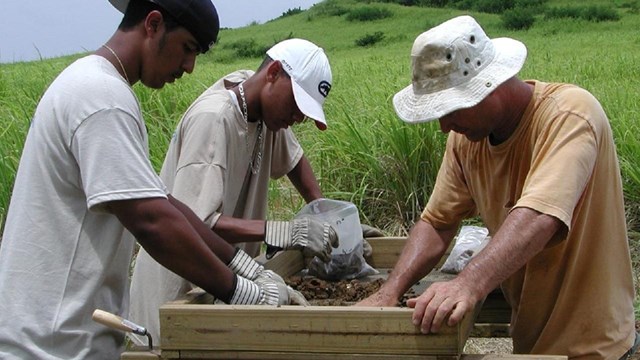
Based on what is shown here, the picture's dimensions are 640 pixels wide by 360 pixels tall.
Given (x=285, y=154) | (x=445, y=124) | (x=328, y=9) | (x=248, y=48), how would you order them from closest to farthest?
(x=445, y=124) < (x=285, y=154) < (x=248, y=48) < (x=328, y=9)

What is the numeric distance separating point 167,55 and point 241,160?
2.15ft

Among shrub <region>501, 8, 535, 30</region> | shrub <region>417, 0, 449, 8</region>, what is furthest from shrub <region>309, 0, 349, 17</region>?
shrub <region>501, 8, 535, 30</region>

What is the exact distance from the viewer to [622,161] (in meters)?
4.86

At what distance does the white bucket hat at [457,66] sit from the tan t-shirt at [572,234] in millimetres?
129

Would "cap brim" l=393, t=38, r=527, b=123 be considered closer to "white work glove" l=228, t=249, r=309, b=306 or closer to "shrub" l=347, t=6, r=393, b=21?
"white work glove" l=228, t=249, r=309, b=306

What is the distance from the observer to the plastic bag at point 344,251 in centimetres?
279

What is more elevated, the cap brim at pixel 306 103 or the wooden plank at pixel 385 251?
the cap brim at pixel 306 103

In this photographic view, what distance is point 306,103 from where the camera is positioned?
278cm

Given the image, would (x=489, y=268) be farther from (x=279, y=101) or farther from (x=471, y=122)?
(x=279, y=101)

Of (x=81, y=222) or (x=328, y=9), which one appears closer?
(x=81, y=222)

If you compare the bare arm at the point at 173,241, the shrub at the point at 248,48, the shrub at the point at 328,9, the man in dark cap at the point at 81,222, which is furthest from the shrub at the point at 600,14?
the man in dark cap at the point at 81,222

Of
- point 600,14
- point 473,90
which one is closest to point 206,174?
point 473,90

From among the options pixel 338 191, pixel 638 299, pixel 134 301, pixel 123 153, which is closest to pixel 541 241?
pixel 123 153

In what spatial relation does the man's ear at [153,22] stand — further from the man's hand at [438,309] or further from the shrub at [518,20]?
the shrub at [518,20]
